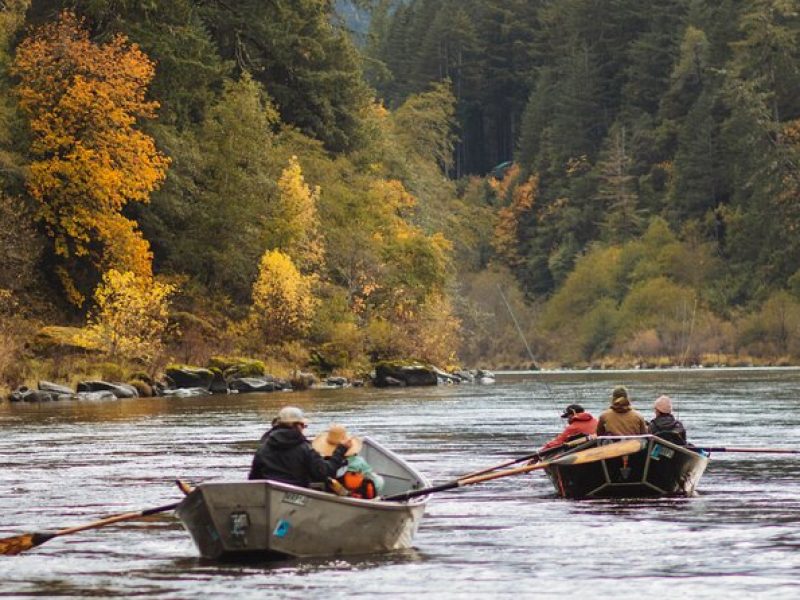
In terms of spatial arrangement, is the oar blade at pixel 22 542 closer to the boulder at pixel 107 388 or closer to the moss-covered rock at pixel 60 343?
the boulder at pixel 107 388

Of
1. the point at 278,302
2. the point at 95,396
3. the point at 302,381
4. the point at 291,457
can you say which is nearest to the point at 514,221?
the point at 278,302

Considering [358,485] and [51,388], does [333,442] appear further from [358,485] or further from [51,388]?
[51,388]

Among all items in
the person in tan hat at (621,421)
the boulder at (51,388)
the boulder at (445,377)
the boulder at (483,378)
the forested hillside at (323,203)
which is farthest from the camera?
the boulder at (483,378)

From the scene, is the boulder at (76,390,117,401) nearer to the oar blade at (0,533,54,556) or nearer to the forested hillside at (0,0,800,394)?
the forested hillside at (0,0,800,394)

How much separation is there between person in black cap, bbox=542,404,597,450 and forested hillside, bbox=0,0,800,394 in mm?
32972

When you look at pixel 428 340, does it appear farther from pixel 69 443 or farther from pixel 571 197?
pixel 571 197

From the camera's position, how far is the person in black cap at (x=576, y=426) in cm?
2523

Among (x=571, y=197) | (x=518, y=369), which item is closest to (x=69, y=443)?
(x=518, y=369)

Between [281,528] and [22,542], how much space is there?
2.96 m

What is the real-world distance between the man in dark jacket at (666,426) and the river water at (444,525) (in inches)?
36.0

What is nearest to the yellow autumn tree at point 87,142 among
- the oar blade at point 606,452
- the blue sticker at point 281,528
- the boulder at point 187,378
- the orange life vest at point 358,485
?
the boulder at point 187,378

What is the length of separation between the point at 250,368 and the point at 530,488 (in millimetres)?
41298

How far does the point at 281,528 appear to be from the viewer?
661 inches

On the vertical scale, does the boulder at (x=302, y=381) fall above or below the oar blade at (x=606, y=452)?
below
